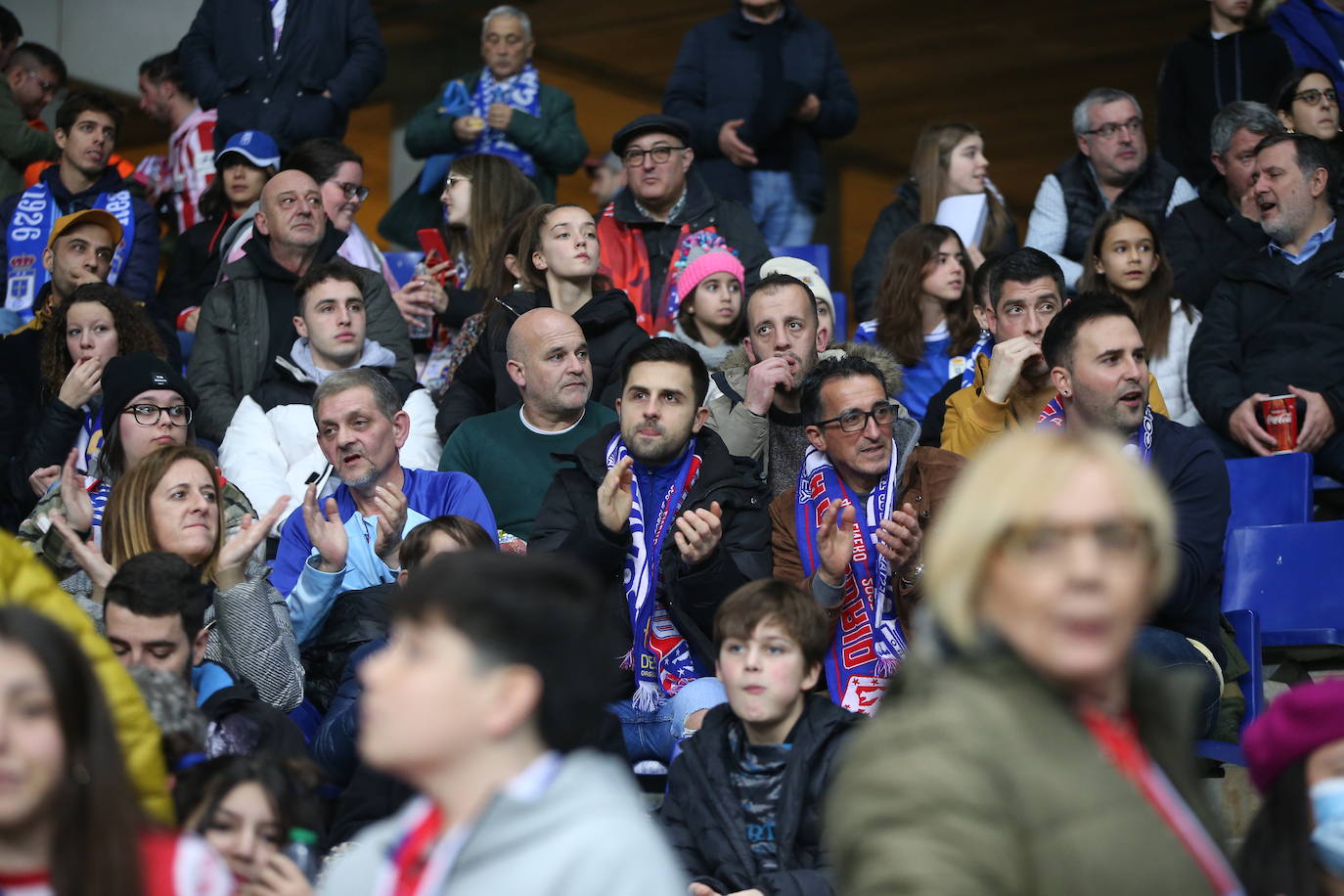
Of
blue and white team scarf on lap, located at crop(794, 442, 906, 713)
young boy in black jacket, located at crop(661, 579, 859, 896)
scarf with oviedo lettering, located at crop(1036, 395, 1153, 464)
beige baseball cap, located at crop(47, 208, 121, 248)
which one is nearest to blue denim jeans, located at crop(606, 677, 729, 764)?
blue and white team scarf on lap, located at crop(794, 442, 906, 713)

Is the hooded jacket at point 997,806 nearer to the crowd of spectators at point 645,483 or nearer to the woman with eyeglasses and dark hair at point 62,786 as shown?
the crowd of spectators at point 645,483

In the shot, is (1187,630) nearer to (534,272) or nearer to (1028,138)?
(534,272)

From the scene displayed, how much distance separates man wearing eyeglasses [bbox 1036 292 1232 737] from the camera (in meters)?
4.39

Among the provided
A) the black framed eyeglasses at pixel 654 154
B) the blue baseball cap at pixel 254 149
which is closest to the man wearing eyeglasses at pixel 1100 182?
the black framed eyeglasses at pixel 654 154

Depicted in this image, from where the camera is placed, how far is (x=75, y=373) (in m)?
5.92

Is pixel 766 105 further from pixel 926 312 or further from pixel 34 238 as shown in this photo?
pixel 34 238

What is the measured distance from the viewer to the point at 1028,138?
14.4 m

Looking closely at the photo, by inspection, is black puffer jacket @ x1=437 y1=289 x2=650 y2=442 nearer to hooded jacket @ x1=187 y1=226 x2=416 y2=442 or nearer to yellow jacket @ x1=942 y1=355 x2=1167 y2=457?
hooded jacket @ x1=187 y1=226 x2=416 y2=442

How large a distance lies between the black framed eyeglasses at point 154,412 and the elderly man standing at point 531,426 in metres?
0.90

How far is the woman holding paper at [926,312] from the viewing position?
655 cm

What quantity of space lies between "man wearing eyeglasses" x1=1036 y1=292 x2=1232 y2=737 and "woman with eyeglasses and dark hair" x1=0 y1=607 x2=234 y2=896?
289 cm

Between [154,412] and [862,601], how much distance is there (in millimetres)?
2317

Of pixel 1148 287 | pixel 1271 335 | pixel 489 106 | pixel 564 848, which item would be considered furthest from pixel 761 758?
pixel 489 106

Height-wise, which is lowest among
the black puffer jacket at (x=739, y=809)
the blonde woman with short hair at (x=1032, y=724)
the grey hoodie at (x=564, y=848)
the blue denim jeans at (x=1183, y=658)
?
the black puffer jacket at (x=739, y=809)
